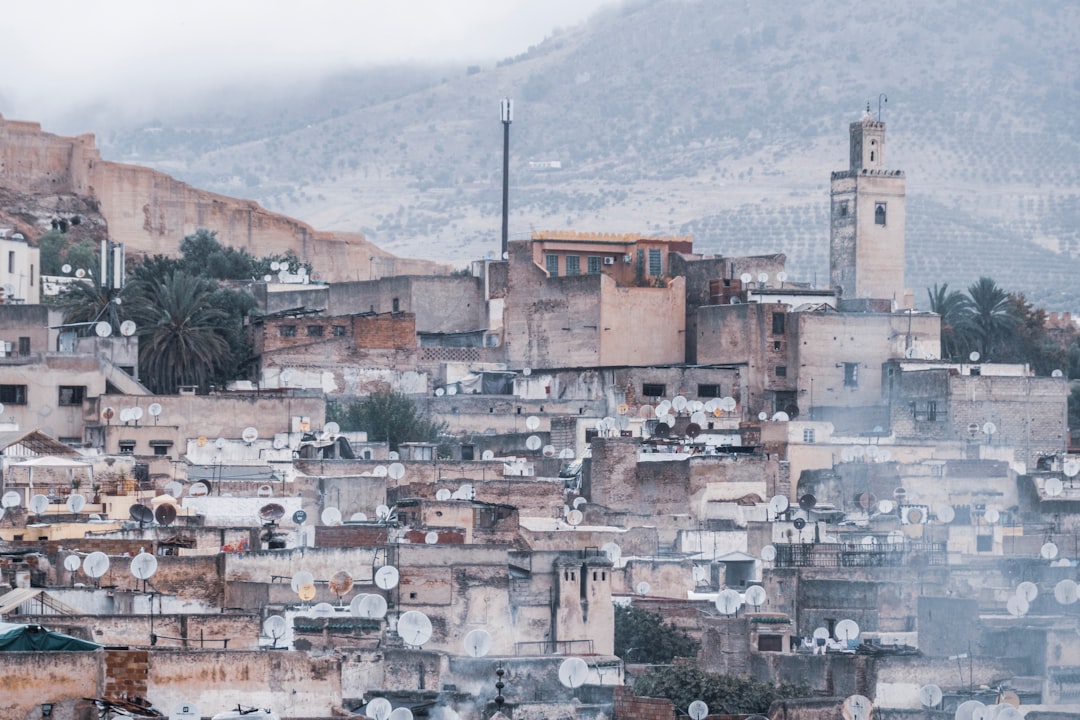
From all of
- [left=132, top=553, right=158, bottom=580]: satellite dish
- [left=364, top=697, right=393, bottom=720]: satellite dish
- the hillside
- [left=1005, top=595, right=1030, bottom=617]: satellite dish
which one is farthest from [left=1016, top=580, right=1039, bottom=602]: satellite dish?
the hillside

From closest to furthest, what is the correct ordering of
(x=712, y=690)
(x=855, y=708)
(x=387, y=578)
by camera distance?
(x=855, y=708) → (x=712, y=690) → (x=387, y=578)

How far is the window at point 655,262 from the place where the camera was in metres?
59.0

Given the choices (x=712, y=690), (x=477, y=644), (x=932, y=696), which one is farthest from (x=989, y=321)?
(x=477, y=644)

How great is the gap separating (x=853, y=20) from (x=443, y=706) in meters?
153

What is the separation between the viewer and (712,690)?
1249 inches

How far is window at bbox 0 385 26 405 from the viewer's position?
47.3 metres

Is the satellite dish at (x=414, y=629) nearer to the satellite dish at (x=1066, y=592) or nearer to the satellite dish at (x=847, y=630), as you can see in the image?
the satellite dish at (x=847, y=630)

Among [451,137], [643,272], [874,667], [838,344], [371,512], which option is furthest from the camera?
[451,137]

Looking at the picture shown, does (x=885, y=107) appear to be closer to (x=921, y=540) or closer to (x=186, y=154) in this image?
(x=186, y=154)

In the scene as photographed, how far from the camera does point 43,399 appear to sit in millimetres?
47531

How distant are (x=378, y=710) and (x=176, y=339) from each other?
27533 mm

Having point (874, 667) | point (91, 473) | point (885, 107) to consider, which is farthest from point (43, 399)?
point (885, 107)

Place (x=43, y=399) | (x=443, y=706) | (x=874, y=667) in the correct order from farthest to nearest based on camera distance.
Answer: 1. (x=43, y=399)
2. (x=874, y=667)
3. (x=443, y=706)

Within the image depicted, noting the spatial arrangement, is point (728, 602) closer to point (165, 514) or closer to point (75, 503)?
point (165, 514)
